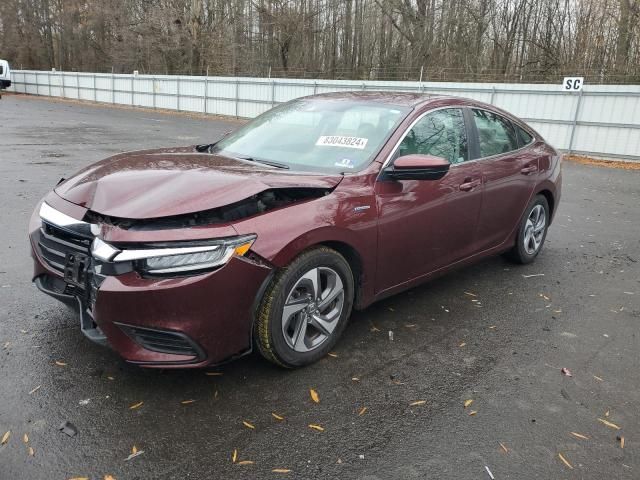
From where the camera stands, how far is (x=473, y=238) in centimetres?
448

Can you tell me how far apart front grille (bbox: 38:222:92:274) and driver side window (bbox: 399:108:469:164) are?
83.6 inches

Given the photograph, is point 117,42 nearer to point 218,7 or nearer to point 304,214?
point 218,7

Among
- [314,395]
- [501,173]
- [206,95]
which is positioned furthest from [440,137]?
[206,95]

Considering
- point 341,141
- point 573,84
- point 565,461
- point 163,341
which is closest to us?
point 565,461

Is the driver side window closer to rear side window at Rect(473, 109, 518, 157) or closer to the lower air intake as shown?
rear side window at Rect(473, 109, 518, 157)

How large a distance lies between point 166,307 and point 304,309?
881 millimetres

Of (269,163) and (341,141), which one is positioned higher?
(341,141)

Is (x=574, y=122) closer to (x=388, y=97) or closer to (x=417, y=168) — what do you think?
(x=388, y=97)

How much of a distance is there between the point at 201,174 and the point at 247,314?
0.86 metres

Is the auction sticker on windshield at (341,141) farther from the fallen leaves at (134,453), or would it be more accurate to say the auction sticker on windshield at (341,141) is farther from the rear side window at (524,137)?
the fallen leaves at (134,453)

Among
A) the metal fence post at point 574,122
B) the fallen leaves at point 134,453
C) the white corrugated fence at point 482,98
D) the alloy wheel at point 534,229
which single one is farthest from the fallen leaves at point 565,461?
the metal fence post at point 574,122

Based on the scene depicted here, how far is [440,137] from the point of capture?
4.19 meters

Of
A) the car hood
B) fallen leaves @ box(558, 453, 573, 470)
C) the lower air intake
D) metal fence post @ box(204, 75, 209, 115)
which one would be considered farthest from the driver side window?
metal fence post @ box(204, 75, 209, 115)

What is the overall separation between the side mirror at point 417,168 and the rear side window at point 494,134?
115 cm
